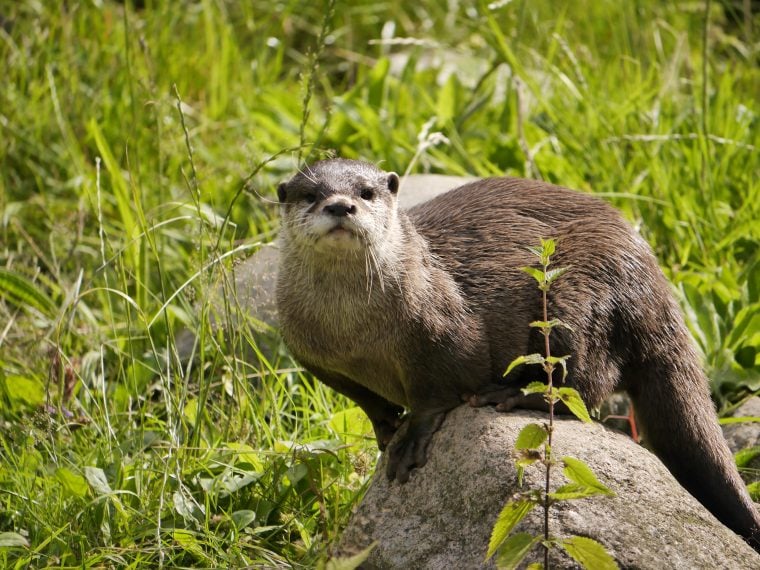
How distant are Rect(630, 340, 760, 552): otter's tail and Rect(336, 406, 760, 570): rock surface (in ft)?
0.69

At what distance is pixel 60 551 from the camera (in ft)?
8.46

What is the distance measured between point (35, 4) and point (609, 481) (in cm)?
402

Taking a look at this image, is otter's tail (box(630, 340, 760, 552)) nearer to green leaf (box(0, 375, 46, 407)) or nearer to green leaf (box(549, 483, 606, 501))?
green leaf (box(549, 483, 606, 501))

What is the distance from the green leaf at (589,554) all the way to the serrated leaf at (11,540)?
128 cm

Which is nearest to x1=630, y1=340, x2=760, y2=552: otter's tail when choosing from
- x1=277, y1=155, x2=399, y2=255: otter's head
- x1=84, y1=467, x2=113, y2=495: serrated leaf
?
x1=277, y1=155, x2=399, y2=255: otter's head

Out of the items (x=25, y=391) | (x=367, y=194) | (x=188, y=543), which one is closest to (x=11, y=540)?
(x=188, y=543)

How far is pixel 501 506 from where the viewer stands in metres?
2.26

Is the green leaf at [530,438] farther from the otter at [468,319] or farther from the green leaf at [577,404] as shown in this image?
the otter at [468,319]

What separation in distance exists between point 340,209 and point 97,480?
2.90ft

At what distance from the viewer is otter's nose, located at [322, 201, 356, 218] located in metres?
2.48

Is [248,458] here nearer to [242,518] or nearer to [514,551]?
[242,518]

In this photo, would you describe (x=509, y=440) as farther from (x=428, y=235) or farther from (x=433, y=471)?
(x=428, y=235)

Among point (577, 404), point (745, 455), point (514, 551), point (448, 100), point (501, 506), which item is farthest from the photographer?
point (448, 100)

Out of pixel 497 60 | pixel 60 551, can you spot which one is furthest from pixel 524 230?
pixel 497 60
